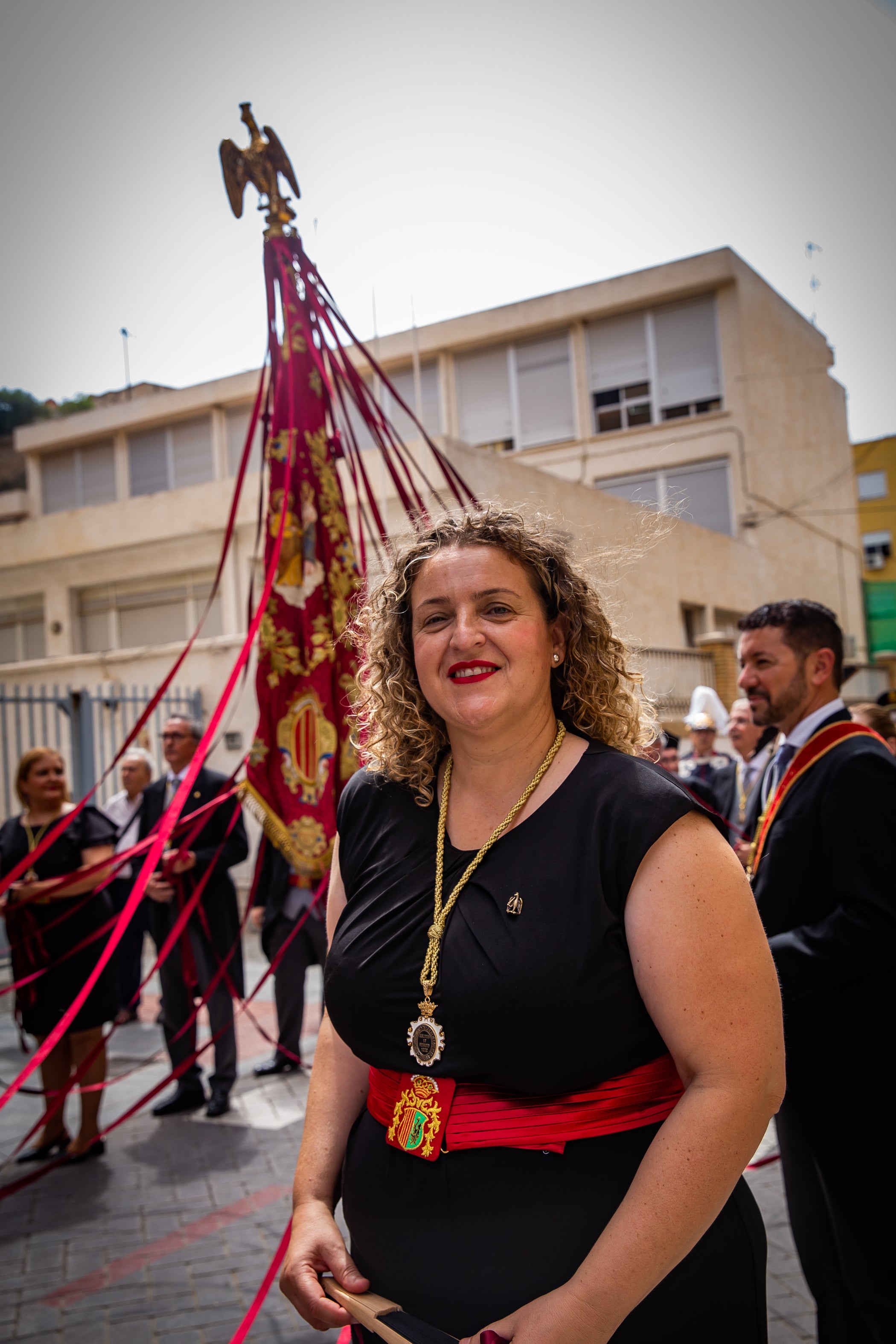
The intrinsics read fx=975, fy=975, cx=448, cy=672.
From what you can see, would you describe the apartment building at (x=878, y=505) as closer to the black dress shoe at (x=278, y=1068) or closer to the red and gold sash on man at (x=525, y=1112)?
the black dress shoe at (x=278, y=1068)

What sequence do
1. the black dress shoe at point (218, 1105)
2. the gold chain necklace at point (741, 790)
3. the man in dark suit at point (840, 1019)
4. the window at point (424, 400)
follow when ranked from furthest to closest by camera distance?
the window at point (424, 400)
the gold chain necklace at point (741, 790)
the black dress shoe at point (218, 1105)
the man in dark suit at point (840, 1019)

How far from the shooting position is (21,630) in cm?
2033

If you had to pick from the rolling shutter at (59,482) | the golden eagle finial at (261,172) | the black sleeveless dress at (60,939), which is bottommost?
the black sleeveless dress at (60,939)

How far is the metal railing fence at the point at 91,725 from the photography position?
9.18 meters

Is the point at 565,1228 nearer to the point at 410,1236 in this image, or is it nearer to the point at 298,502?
the point at 410,1236

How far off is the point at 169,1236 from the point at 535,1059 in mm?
3090

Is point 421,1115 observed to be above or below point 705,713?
below

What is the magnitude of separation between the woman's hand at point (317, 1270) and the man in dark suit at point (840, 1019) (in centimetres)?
129

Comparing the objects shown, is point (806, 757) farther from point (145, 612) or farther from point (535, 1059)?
point (145, 612)

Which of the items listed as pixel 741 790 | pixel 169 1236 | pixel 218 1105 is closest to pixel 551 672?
pixel 169 1236

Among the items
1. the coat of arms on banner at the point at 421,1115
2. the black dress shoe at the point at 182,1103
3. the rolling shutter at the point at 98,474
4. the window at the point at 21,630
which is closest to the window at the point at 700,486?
the rolling shutter at the point at 98,474

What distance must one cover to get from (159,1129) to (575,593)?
440 cm

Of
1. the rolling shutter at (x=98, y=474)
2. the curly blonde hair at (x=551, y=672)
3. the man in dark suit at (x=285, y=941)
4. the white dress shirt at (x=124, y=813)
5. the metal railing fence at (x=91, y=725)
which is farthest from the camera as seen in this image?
the rolling shutter at (x=98, y=474)

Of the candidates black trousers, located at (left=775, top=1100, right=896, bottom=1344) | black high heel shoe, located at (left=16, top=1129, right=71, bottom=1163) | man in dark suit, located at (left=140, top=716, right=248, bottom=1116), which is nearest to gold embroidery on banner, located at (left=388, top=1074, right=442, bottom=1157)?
black trousers, located at (left=775, top=1100, right=896, bottom=1344)
